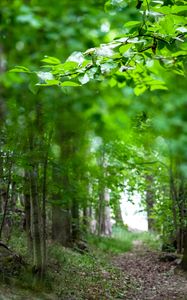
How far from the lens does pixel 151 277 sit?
31.7ft

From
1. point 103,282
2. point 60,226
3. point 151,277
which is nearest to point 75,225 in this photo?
point 60,226

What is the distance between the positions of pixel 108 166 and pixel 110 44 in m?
10.3

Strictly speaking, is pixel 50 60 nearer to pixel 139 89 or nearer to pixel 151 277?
pixel 139 89

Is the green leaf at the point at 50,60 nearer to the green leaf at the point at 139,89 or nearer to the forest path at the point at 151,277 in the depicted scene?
the green leaf at the point at 139,89

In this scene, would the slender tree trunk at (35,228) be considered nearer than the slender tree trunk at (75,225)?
Yes

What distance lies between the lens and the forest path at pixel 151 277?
25.1ft

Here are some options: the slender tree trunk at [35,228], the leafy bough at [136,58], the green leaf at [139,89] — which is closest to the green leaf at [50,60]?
the leafy bough at [136,58]

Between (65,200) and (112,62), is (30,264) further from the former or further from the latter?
(112,62)

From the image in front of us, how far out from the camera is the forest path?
7.64 m

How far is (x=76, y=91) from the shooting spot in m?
3.22

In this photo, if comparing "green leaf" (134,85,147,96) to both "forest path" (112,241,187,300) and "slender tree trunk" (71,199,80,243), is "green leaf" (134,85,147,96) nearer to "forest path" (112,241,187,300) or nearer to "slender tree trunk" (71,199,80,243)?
"forest path" (112,241,187,300)

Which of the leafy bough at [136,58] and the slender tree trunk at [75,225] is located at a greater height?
the leafy bough at [136,58]

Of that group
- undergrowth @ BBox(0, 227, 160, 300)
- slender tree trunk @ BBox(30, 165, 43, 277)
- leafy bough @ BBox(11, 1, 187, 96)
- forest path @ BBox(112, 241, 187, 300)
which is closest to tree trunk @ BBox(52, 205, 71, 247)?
undergrowth @ BBox(0, 227, 160, 300)

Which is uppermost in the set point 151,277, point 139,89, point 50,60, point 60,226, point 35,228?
point 50,60
